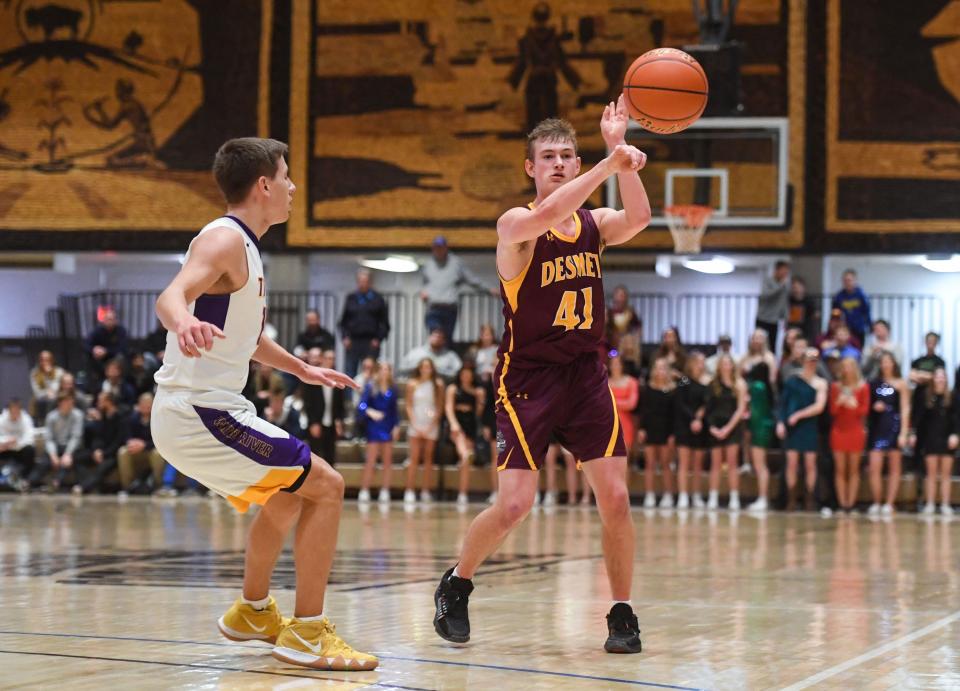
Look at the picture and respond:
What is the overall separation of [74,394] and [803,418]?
10040 millimetres

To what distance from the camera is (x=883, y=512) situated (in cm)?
1589

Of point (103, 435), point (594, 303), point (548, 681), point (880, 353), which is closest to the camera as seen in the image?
point (548, 681)

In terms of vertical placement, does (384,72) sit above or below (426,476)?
above

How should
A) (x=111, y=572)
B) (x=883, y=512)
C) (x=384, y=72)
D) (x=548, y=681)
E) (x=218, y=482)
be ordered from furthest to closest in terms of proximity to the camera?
(x=384, y=72) < (x=883, y=512) < (x=111, y=572) < (x=218, y=482) < (x=548, y=681)

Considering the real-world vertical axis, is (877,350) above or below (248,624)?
above

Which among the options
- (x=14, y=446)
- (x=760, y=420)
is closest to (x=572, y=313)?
(x=760, y=420)

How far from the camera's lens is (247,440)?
4898 mm

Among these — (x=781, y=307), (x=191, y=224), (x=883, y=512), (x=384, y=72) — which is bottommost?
(x=883, y=512)

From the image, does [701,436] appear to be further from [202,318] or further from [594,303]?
[202,318]

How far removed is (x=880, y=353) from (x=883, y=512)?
225 centimetres

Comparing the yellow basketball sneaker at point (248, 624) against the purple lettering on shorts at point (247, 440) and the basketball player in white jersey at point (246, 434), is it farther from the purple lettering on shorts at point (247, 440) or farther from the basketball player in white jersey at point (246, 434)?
the purple lettering on shorts at point (247, 440)

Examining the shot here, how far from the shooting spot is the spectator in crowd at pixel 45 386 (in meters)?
19.5

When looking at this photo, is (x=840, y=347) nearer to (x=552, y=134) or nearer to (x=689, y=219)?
(x=689, y=219)

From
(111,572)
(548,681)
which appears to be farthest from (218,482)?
(111,572)
